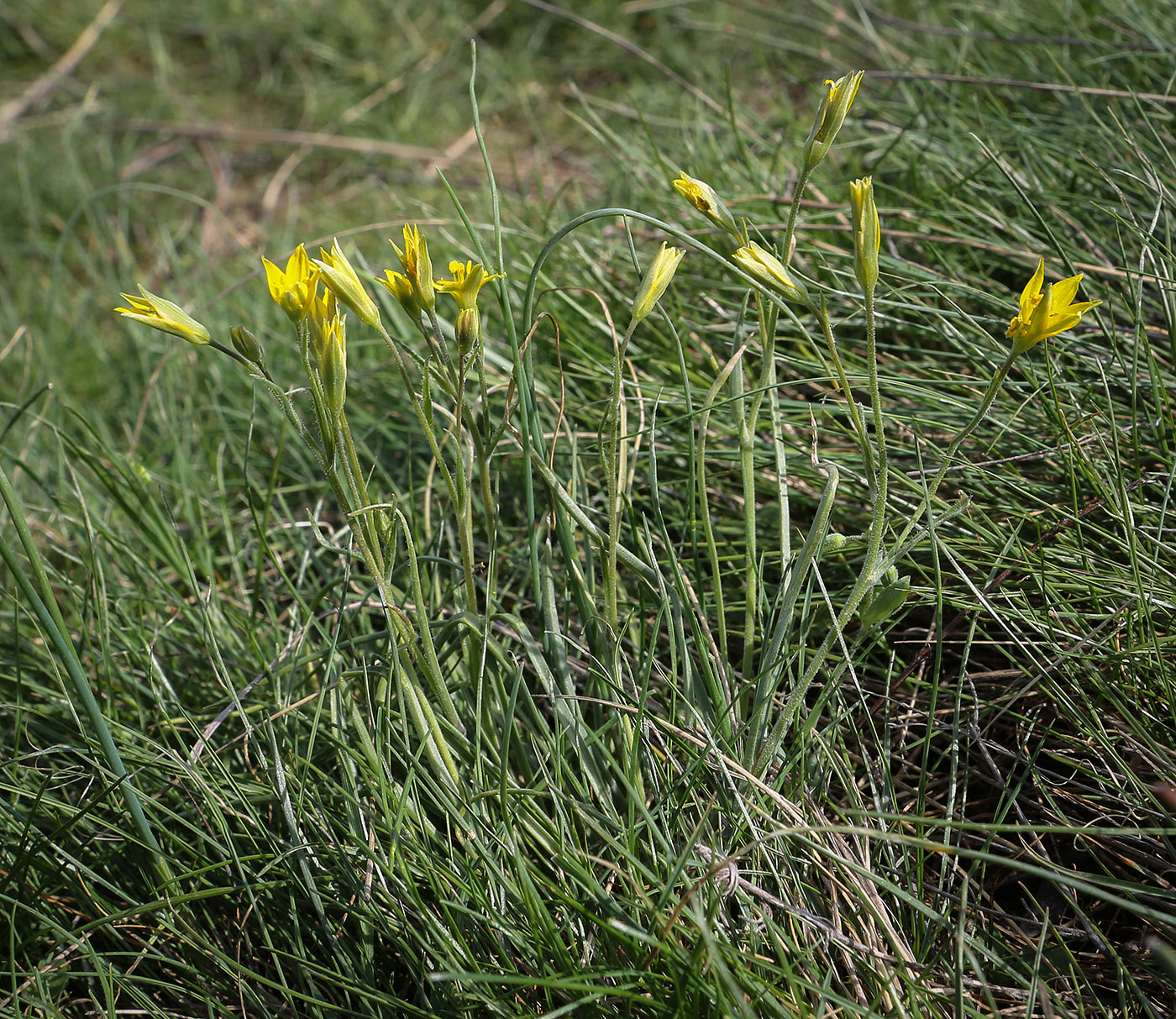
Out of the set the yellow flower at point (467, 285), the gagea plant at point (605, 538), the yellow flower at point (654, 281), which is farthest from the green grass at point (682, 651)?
the yellow flower at point (467, 285)

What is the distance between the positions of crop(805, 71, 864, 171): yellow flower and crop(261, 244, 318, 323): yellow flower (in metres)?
0.51

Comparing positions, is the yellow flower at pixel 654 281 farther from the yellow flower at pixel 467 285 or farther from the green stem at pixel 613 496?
the yellow flower at pixel 467 285

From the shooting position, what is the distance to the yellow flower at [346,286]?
84 centimetres

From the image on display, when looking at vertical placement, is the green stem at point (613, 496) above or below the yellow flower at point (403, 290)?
below

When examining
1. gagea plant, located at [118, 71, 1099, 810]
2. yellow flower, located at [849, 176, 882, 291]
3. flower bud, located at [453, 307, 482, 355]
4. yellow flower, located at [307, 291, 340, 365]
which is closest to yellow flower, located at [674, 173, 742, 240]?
gagea plant, located at [118, 71, 1099, 810]

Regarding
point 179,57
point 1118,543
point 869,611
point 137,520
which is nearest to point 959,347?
point 1118,543

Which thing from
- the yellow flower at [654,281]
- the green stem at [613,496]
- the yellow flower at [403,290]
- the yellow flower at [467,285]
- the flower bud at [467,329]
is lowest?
the green stem at [613,496]

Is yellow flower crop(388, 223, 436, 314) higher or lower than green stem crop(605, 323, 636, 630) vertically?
higher

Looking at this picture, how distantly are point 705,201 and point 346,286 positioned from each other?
0.38m

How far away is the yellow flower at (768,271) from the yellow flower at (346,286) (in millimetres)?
356

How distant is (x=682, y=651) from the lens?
3.73ft

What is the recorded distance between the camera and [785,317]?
1576 millimetres

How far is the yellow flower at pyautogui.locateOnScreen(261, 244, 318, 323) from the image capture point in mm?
816

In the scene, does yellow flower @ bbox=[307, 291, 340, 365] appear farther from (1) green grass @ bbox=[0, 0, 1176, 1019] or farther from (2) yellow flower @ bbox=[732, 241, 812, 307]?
(2) yellow flower @ bbox=[732, 241, 812, 307]
